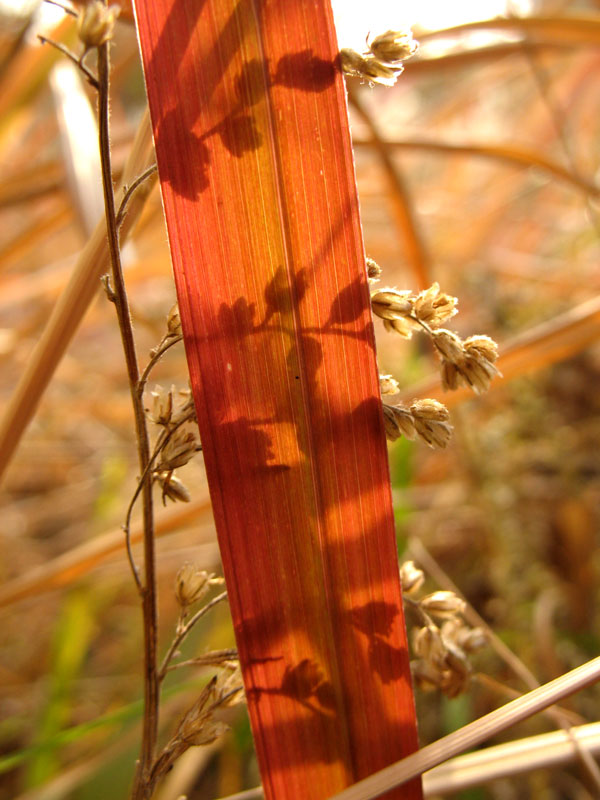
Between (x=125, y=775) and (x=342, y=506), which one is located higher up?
(x=342, y=506)

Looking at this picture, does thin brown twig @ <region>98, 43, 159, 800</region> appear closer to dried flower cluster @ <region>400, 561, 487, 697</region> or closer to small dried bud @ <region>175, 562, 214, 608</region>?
small dried bud @ <region>175, 562, 214, 608</region>

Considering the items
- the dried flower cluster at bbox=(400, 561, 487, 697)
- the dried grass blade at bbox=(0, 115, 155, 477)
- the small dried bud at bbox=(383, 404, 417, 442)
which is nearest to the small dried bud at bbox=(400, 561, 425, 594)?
the dried flower cluster at bbox=(400, 561, 487, 697)

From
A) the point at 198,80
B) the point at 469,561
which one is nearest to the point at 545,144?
the point at 469,561

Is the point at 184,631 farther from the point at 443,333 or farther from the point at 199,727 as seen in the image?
the point at 443,333

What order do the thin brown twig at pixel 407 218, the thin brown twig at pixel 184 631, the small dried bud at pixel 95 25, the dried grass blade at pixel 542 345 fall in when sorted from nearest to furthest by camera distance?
the small dried bud at pixel 95 25, the thin brown twig at pixel 184 631, the dried grass blade at pixel 542 345, the thin brown twig at pixel 407 218

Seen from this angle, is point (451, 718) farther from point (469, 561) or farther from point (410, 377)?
point (410, 377)

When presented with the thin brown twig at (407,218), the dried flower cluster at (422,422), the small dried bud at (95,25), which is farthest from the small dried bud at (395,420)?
the thin brown twig at (407,218)

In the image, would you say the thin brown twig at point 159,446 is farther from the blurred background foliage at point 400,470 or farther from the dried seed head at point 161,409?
the blurred background foliage at point 400,470
